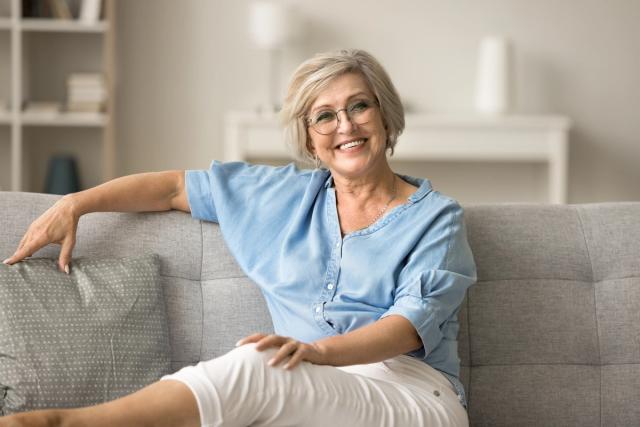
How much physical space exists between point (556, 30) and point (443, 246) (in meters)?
3.51

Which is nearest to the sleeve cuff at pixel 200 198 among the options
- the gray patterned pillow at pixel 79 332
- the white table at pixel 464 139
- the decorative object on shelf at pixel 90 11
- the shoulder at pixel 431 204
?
the gray patterned pillow at pixel 79 332

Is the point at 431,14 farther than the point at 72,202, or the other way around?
the point at 431,14

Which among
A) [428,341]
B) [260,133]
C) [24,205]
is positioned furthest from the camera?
[260,133]

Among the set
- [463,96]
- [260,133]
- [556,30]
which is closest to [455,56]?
[463,96]

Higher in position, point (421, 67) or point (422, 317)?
point (421, 67)

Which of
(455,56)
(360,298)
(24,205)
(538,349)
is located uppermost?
(455,56)

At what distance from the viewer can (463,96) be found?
5.16 meters

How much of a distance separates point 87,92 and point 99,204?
279 centimetres

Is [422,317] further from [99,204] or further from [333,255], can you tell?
[99,204]

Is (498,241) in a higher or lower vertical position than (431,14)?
lower

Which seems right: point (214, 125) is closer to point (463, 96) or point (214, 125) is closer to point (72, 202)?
point (463, 96)

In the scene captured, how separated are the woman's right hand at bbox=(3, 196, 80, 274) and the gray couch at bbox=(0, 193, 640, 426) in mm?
67

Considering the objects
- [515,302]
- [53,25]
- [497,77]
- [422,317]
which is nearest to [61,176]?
[53,25]

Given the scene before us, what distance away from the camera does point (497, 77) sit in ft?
15.9
